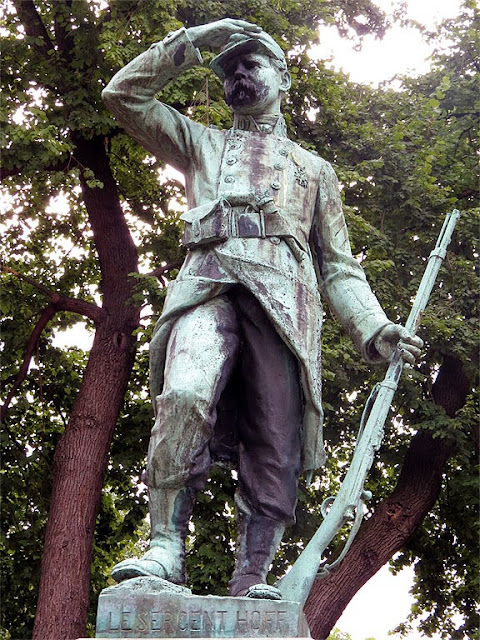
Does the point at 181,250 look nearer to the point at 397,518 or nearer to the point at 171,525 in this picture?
the point at 397,518

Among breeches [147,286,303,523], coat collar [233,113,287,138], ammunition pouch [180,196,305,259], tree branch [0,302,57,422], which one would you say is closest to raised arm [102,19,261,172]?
coat collar [233,113,287,138]

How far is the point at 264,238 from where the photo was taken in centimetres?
466

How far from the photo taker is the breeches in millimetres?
4238

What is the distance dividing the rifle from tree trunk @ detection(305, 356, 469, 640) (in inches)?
274

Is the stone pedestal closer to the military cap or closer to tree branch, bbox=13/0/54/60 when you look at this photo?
the military cap

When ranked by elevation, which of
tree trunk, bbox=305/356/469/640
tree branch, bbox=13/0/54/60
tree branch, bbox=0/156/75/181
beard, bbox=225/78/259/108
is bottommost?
beard, bbox=225/78/259/108

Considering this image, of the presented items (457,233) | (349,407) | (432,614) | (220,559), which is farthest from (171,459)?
(432,614)

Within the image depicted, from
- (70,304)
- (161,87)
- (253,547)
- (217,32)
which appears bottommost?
(253,547)

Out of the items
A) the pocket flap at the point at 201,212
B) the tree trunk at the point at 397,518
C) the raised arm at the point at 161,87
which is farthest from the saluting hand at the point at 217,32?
the tree trunk at the point at 397,518

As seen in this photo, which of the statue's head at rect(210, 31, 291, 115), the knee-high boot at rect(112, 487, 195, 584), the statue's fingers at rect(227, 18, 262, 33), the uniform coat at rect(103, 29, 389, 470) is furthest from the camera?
the statue's head at rect(210, 31, 291, 115)

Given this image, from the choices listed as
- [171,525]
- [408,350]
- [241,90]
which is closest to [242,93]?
[241,90]

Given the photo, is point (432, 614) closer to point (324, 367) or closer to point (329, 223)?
point (324, 367)

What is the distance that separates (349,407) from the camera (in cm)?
1256

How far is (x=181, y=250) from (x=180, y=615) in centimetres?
927
